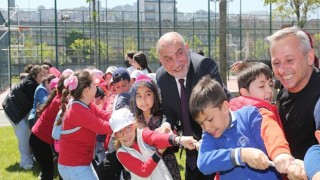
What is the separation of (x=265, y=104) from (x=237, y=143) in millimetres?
307

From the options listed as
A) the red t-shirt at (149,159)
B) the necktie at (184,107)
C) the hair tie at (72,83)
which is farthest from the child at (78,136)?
the necktie at (184,107)

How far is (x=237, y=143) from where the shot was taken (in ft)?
9.10

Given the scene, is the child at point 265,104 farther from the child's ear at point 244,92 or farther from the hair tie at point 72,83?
the hair tie at point 72,83

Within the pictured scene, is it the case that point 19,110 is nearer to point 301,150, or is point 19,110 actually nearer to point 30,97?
point 30,97

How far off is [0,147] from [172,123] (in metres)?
7.10

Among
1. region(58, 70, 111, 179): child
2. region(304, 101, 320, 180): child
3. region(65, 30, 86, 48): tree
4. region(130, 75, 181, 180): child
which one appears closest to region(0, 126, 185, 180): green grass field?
region(58, 70, 111, 179): child

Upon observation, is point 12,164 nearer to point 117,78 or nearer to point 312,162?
point 117,78

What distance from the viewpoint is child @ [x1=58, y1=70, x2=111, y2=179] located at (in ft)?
15.7

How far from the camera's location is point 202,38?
34.9 meters

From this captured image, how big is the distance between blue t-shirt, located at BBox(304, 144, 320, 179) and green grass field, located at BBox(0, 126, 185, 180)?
5.05 meters

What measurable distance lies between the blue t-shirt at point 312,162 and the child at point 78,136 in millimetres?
2890

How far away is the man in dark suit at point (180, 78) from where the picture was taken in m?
3.95

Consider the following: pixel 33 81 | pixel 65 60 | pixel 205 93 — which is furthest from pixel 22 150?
pixel 65 60

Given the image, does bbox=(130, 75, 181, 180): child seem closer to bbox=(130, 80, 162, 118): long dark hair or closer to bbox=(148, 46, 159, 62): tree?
bbox=(130, 80, 162, 118): long dark hair
